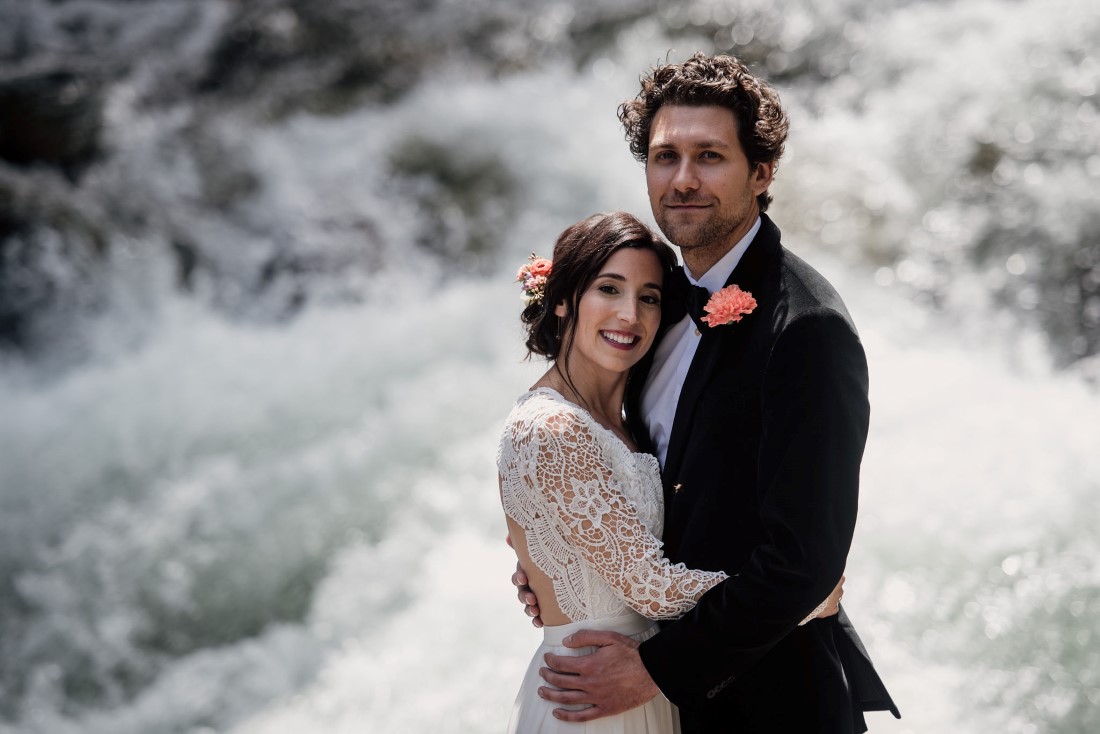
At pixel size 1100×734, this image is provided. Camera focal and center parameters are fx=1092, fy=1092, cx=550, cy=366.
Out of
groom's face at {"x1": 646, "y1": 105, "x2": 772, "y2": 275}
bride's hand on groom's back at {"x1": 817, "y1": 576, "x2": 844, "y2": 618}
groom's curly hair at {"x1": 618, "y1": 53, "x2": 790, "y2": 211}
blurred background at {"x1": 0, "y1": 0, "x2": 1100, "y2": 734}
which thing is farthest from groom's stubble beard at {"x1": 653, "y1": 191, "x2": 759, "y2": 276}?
blurred background at {"x1": 0, "y1": 0, "x2": 1100, "y2": 734}

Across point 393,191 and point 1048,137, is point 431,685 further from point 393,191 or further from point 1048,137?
point 1048,137

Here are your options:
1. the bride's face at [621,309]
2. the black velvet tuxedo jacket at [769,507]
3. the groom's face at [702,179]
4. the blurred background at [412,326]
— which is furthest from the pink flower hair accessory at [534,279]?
the blurred background at [412,326]

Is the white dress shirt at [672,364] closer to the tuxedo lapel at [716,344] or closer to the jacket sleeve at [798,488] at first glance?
the tuxedo lapel at [716,344]

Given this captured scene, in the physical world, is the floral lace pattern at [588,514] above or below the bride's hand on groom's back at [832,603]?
above

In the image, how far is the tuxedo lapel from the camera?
2.38 metres

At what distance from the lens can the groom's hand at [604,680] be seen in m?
2.38

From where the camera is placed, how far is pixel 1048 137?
6684 mm

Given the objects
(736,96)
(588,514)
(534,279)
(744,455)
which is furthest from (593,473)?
(736,96)

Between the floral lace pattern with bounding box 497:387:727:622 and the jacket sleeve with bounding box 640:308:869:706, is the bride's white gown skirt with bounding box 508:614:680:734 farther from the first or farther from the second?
the jacket sleeve with bounding box 640:308:869:706

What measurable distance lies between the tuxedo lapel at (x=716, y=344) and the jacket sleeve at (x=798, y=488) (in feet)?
0.56

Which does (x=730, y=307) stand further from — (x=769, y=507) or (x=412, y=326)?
(x=412, y=326)

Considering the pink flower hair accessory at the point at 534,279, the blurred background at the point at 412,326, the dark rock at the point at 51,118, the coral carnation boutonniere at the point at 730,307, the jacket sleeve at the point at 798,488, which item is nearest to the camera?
the jacket sleeve at the point at 798,488

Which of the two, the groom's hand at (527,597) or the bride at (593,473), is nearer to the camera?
the bride at (593,473)

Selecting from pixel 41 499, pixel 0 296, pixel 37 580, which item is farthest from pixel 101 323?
pixel 37 580
